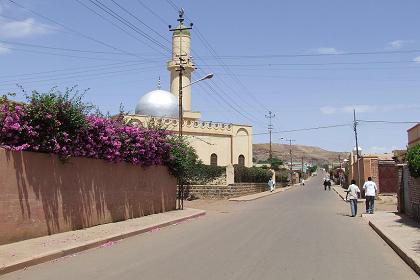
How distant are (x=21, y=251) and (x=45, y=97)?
4322mm

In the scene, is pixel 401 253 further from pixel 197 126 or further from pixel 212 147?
pixel 212 147

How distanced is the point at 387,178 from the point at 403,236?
85.2ft

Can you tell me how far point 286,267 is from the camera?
938cm

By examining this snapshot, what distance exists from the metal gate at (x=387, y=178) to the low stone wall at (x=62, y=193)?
23.0 m

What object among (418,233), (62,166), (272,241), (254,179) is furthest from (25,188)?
(254,179)

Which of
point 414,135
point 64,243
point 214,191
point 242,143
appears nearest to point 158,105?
point 242,143

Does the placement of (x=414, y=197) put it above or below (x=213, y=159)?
below

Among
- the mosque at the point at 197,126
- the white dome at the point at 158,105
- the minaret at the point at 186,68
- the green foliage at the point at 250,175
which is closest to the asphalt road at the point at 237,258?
→ the green foliage at the point at 250,175

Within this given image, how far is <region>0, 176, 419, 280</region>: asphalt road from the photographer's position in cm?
874

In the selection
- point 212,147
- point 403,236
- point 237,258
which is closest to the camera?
point 237,258

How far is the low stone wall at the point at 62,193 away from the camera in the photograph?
38.7 feet

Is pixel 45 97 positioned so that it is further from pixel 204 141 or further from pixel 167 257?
pixel 204 141

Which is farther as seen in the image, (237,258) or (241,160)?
(241,160)

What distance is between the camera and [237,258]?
1034 centimetres
